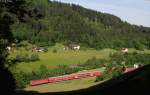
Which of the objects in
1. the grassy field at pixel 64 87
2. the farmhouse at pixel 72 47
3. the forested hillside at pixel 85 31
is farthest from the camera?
the farmhouse at pixel 72 47

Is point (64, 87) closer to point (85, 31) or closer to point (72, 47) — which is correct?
point (72, 47)

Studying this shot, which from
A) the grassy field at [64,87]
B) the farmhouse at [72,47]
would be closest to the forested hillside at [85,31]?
the farmhouse at [72,47]

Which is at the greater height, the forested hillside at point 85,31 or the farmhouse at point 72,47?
the forested hillside at point 85,31

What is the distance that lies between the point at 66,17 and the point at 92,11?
123 ft

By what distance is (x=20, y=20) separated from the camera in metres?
14.3

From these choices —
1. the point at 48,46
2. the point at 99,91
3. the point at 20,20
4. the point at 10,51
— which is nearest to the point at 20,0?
the point at 20,20

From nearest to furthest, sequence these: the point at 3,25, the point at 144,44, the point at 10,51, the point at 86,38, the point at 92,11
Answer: the point at 3,25
the point at 10,51
the point at 144,44
the point at 86,38
the point at 92,11

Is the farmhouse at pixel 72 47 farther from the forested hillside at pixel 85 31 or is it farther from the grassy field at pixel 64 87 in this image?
the grassy field at pixel 64 87

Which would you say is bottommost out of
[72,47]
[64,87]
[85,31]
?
[72,47]

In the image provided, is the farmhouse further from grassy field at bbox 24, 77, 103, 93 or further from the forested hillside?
grassy field at bbox 24, 77, 103, 93

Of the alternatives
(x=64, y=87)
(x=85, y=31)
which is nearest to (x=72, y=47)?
(x=85, y=31)

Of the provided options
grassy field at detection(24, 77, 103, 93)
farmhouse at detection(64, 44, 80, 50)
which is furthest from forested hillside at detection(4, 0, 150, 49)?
grassy field at detection(24, 77, 103, 93)

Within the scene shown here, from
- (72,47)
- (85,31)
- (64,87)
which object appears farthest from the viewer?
(85,31)

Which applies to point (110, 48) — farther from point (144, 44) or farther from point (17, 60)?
point (17, 60)
